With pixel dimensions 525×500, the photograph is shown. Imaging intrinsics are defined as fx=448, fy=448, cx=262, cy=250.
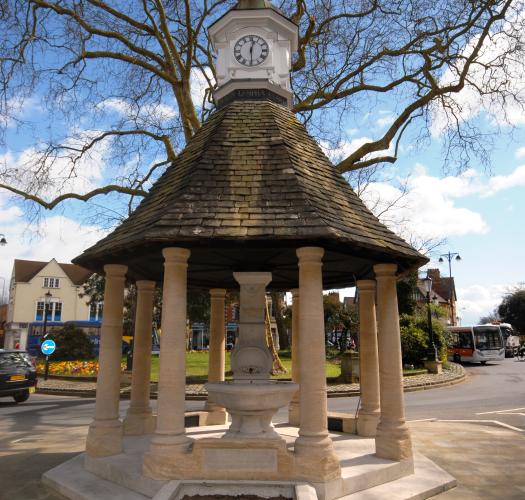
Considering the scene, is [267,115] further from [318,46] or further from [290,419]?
[318,46]

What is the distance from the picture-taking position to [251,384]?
291 inches

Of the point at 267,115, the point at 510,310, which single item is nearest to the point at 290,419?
the point at 267,115

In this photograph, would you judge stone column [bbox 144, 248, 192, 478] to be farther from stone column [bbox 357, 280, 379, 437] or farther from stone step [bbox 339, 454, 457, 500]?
stone column [bbox 357, 280, 379, 437]

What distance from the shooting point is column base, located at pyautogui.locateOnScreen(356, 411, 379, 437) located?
384 inches

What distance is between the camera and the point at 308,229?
21.9 ft

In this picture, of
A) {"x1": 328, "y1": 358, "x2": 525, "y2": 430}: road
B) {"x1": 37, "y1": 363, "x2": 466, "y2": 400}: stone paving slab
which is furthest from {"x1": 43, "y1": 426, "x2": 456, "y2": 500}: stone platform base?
{"x1": 37, "y1": 363, "x2": 466, "y2": 400}: stone paving slab

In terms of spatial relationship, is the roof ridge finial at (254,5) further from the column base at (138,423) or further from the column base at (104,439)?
the column base at (138,423)

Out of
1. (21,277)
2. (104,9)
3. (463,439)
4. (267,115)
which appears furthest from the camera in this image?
(21,277)

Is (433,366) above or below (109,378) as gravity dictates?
below

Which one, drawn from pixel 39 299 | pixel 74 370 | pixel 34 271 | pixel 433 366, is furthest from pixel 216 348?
pixel 34 271

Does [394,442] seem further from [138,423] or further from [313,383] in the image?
[138,423]

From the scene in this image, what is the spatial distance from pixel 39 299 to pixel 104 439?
59015 mm

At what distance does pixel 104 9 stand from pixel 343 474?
16.6 m

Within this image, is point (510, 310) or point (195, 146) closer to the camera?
point (195, 146)
